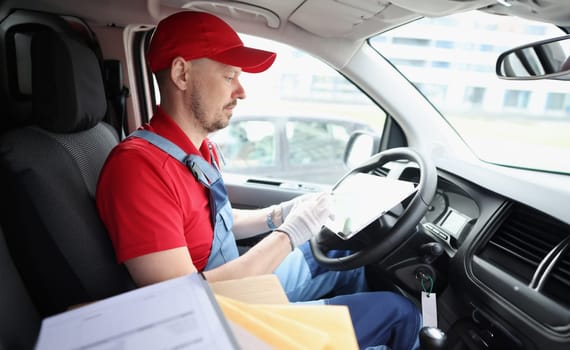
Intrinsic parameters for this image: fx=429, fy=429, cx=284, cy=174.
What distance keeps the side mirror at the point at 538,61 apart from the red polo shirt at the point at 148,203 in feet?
3.49

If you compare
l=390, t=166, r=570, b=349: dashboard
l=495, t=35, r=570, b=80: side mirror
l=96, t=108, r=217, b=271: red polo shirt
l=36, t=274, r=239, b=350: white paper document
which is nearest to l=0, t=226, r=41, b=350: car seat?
l=96, t=108, r=217, b=271: red polo shirt

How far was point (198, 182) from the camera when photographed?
4.45ft

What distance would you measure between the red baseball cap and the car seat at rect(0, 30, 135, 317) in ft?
0.82

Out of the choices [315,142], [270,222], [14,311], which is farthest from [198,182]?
[315,142]

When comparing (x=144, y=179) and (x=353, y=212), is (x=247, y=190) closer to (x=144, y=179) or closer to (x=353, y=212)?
(x=353, y=212)

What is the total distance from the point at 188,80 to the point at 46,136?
0.45m

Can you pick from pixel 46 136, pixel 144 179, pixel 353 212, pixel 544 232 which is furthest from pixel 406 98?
pixel 46 136

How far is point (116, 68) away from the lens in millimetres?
1988

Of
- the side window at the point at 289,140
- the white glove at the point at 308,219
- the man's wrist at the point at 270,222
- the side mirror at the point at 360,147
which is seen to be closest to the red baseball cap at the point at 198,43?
the white glove at the point at 308,219

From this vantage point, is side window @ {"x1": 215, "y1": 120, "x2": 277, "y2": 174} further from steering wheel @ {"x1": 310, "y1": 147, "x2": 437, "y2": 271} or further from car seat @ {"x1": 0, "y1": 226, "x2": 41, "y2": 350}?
car seat @ {"x1": 0, "y1": 226, "x2": 41, "y2": 350}

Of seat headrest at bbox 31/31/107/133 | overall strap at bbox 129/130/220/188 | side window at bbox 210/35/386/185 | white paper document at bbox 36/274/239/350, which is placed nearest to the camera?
white paper document at bbox 36/274/239/350

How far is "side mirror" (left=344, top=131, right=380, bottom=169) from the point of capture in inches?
88.0

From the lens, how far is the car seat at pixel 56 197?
3.47ft

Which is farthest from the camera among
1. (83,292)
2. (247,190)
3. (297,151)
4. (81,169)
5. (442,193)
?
(297,151)
